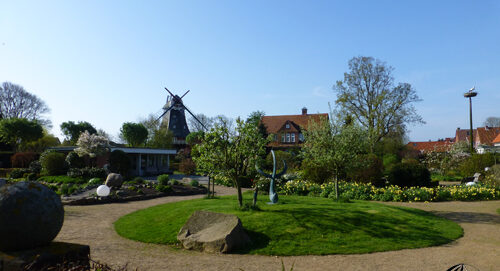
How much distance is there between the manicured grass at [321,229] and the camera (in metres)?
8.34

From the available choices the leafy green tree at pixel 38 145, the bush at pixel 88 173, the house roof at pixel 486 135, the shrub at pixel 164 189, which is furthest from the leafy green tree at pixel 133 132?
the house roof at pixel 486 135

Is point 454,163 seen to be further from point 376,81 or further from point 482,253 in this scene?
point 482,253

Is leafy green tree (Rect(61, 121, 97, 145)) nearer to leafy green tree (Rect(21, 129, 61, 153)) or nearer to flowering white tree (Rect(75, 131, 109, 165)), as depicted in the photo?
leafy green tree (Rect(21, 129, 61, 153))

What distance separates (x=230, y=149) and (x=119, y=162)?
20437 millimetres

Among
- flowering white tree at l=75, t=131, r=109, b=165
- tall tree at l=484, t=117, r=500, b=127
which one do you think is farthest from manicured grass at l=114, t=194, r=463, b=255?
tall tree at l=484, t=117, r=500, b=127

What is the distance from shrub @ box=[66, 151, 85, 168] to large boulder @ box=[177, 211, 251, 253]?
2437 cm

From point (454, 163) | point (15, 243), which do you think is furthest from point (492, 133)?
point (15, 243)

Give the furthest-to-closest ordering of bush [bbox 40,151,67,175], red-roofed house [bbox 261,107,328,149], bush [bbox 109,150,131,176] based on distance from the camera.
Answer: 1. red-roofed house [bbox 261,107,328,149]
2. bush [bbox 40,151,67,175]
3. bush [bbox 109,150,131,176]

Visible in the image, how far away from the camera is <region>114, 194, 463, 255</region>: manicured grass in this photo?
8.34m

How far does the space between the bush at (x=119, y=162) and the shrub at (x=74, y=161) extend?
10.8 feet

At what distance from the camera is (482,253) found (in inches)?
313

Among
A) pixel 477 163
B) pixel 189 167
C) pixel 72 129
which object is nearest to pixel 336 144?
pixel 477 163

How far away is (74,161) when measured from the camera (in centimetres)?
2884

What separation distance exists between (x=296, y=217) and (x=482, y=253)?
5.06 metres
